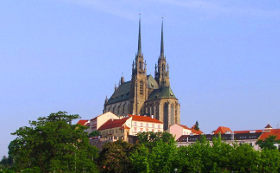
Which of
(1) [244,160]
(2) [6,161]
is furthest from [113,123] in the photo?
(1) [244,160]

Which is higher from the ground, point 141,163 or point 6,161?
point 141,163

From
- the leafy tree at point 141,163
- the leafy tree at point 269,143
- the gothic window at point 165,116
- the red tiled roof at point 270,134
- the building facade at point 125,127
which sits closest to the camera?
the leafy tree at point 141,163

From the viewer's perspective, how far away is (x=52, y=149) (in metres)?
78.6

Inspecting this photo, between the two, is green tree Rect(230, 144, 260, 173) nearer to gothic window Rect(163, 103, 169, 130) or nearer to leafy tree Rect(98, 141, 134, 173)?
leafy tree Rect(98, 141, 134, 173)

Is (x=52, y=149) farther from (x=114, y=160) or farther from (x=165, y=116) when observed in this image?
(x=165, y=116)

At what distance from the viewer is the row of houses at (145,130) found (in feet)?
457

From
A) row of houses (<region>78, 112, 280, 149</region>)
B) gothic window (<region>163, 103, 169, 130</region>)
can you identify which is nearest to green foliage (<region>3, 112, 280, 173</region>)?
row of houses (<region>78, 112, 280, 149</region>)

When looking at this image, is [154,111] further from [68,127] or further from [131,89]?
[68,127]

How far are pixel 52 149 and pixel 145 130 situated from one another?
3396 inches

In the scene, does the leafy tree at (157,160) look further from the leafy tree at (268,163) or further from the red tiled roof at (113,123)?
the red tiled roof at (113,123)

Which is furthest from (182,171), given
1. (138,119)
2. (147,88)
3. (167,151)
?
(147,88)

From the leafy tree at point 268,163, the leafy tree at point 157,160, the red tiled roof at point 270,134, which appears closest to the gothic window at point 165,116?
the red tiled roof at point 270,134

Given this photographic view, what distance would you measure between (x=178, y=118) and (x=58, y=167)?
114m

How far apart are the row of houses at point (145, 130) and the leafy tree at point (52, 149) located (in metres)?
63.7
